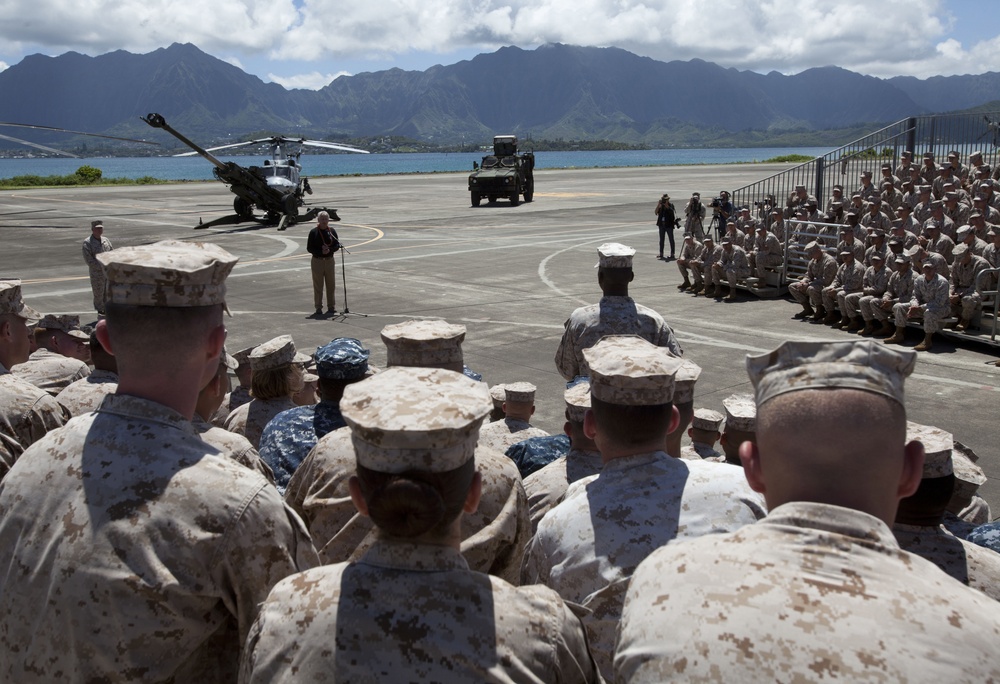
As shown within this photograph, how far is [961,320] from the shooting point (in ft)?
41.7

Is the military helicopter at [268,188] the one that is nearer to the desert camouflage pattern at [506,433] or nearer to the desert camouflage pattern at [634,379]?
the desert camouflage pattern at [506,433]

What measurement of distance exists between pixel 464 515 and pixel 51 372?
4.04m

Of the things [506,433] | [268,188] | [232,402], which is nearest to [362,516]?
[506,433]

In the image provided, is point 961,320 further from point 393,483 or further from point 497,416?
point 393,483

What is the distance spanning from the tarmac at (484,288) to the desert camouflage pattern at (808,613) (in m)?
0.24

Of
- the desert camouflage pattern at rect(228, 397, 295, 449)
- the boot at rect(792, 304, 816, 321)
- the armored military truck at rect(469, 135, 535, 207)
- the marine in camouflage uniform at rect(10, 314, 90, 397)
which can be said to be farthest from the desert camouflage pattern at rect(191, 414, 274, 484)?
the armored military truck at rect(469, 135, 535, 207)

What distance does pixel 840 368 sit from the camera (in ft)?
5.90

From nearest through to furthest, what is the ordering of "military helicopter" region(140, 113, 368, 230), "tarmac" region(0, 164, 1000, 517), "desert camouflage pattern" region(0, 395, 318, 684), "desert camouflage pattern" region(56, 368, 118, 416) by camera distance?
"desert camouflage pattern" region(0, 395, 318, 684), "desert camouflage pattern" region(56, 368, 118, 416), "tarmac" region(0, 164, 1000, 517), "military helicopter" region(140, 113, 368, 230)

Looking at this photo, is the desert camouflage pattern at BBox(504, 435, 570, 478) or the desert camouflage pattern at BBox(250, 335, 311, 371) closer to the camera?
the desert camouflage pattern at BBox(504, 435, 570, 478)

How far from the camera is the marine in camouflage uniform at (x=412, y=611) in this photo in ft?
5.90

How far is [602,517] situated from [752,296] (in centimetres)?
1491

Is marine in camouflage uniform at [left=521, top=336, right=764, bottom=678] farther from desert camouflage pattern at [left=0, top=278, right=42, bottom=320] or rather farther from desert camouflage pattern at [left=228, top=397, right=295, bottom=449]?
desert camouflage pattern at [left=0, top=278, right=42, bottom=320]

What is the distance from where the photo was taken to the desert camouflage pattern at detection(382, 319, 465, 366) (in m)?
3.97

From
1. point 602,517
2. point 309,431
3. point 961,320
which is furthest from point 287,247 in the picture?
point 602,517
